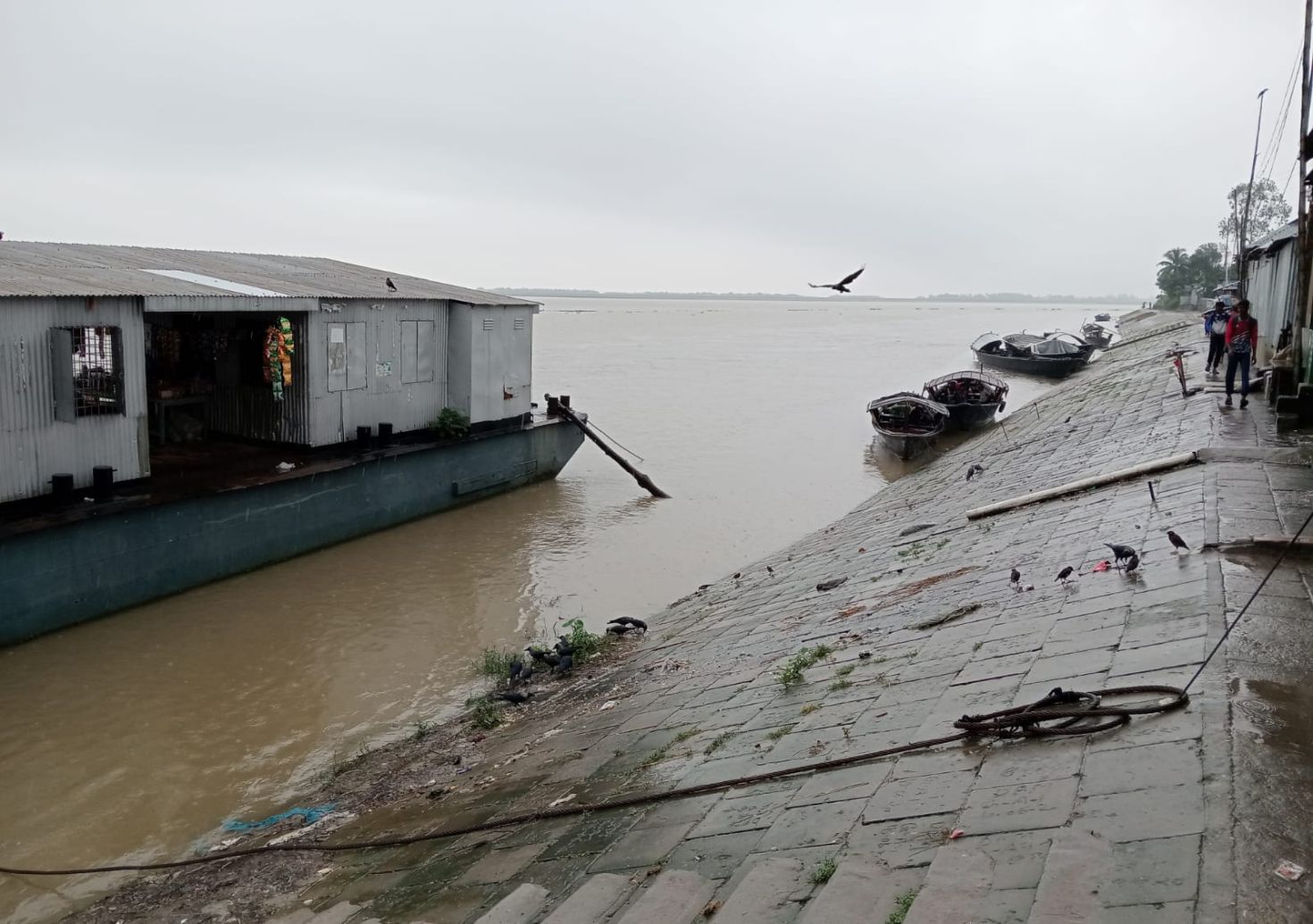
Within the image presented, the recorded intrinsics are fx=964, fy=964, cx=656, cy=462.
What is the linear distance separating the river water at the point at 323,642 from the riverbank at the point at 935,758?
61.9 inches

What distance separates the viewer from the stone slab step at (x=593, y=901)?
16.4 feet

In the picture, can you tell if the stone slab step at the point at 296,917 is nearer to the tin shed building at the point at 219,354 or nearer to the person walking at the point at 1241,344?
the tin shed building at the point at 219,354

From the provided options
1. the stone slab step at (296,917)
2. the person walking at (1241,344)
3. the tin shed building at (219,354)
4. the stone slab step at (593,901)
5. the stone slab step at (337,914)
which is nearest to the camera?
the stone slab step at (593,901)

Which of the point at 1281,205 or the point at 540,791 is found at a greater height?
the point at 1281,205

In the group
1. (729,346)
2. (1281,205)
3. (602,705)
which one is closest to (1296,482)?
(602,705)

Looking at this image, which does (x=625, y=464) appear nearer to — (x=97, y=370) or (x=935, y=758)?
(x=97, y=370)

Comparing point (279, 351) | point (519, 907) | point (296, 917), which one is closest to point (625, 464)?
point (279, 351)

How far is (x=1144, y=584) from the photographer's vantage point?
7746 millimetres

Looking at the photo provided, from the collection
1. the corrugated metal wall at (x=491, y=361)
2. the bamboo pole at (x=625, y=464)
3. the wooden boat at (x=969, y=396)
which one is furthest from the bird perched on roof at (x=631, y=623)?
the wooden boat at (x=969, y=396)

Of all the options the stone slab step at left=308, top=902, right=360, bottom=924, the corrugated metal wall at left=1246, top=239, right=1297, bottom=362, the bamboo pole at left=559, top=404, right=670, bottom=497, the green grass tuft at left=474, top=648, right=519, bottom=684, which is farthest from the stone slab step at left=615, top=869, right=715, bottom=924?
the corrugated metal wall at left=1246, top=239, right=1297, bottom=362

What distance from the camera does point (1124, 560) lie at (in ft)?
27.8

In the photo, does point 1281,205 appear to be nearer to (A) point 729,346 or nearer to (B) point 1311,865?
(A) point 729,346

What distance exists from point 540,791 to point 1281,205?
92.8 metres

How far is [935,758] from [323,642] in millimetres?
9621
